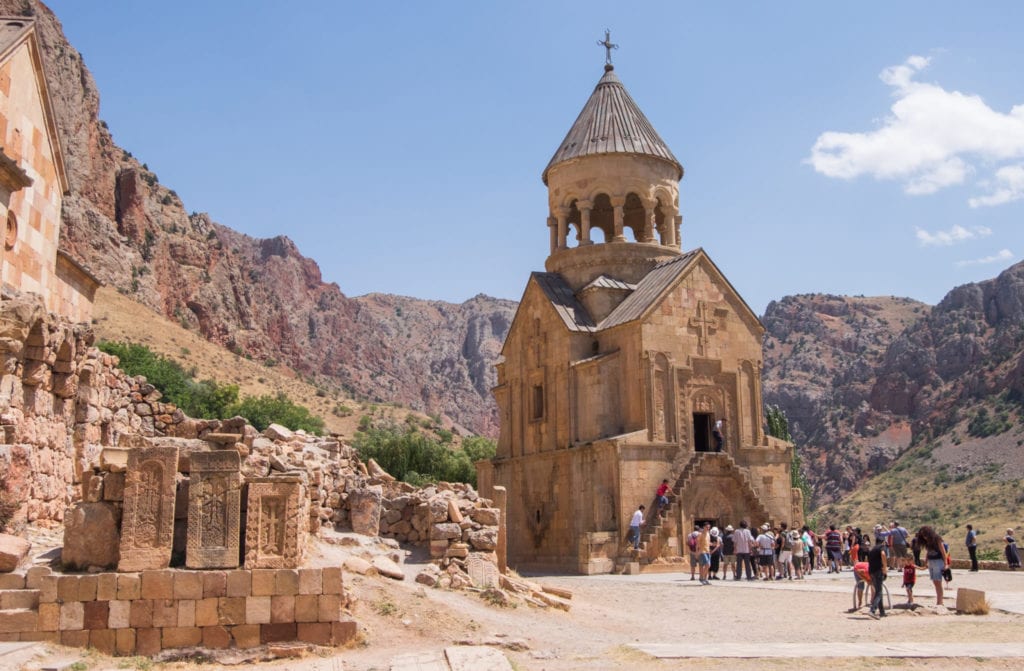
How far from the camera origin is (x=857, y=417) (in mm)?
89312

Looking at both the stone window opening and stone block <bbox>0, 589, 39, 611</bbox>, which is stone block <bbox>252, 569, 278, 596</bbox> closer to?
stone block <bbox>0, 589, 39, 611</bbox>

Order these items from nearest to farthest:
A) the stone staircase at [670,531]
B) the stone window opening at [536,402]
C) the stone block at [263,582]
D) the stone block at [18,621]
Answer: the stone block at [18,621] → the stone block at [263,582] → the stone staircase at [670,531] → the stone window opening at [536,402]

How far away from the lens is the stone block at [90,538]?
9.43 m

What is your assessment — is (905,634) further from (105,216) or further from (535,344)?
(105,216)

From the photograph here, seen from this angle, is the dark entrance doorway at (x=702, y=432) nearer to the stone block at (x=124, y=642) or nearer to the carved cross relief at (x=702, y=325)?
the carved cross relief at (x=702, y=325)

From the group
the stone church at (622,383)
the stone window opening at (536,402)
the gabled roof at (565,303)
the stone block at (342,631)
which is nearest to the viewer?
the stone block at (342,631)

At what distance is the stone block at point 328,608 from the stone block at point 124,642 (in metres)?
1.77

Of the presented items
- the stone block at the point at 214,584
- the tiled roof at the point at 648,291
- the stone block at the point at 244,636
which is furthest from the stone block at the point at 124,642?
the tiled roof at the point at 648,291

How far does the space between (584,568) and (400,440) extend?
21289 millimetres

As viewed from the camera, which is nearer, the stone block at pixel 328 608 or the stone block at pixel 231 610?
the stone block at pixel 231 610

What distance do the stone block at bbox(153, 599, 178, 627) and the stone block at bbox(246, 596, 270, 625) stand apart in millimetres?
684

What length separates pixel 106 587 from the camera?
923cm

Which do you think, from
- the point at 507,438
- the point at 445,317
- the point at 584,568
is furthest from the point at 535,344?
the point at 445,317

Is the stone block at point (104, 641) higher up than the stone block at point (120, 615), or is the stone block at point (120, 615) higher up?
the stone block at point (120, 615)
